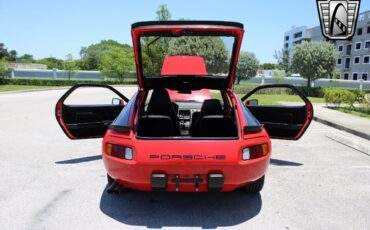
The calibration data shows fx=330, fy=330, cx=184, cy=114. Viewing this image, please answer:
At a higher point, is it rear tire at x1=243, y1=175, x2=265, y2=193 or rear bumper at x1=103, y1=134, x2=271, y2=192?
rear bumper at x1=103, y1=134, x2=271, y2=192

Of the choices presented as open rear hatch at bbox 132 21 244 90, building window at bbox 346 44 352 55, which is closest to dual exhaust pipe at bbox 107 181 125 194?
open rear hatch at bbox 132 21 244 90

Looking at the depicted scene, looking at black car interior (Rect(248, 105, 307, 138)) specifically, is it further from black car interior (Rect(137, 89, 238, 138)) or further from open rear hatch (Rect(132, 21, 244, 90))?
black car interior (Rect(137, 89, 238, 138))

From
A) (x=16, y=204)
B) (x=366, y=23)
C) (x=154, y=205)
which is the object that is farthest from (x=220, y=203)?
(x=366, y=23)

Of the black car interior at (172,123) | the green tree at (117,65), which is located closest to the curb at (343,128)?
the black car interior at (172,123)

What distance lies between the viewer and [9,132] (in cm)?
815

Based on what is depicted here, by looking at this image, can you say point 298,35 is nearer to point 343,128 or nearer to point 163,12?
point 163,12

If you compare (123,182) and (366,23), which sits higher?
(366,23)

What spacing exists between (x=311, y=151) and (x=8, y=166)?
18.7 feet

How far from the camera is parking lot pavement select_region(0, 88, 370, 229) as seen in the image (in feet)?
11.2

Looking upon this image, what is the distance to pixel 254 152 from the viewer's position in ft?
11.4

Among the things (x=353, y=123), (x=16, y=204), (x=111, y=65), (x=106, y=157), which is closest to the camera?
(x=106, y=157)

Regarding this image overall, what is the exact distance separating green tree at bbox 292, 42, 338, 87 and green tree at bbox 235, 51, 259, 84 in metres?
11.4

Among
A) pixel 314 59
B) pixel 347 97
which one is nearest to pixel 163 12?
pixel 314 59

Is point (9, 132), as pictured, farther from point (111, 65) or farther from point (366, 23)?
point (366, 23)
